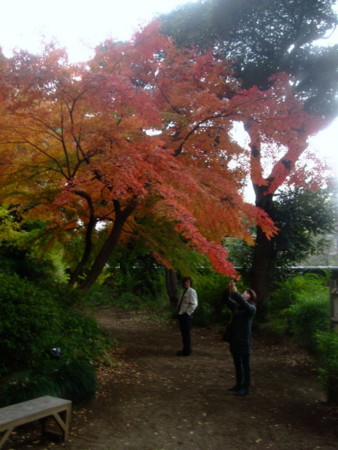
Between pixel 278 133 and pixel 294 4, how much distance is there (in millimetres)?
4053

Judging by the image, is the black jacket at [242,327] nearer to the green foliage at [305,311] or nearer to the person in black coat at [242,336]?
the person in black coat at [242,336]

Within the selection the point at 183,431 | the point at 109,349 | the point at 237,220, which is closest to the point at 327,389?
the point at 183,431

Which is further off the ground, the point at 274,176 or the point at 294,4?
the point at 294,4

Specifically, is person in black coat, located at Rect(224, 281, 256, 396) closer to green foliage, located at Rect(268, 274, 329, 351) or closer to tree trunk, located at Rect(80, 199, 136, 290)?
green foliage, located at Rect(268, 274, 329, 351)

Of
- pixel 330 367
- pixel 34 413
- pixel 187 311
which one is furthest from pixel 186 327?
pixel 34 413

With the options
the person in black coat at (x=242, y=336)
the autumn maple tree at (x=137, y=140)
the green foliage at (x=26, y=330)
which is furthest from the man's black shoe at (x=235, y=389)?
the green foliage at (x=26, y=330)

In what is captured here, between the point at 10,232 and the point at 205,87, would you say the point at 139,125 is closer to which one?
the point at 205,87

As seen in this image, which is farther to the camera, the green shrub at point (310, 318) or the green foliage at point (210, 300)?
the green foliage at point (210, 300)

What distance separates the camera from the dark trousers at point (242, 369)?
20.5 ft

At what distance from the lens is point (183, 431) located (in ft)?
16.0

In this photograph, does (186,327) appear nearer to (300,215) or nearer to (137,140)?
(137,140)

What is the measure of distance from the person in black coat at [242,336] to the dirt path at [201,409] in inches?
9.7

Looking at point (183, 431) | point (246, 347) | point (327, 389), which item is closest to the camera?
point (183, 431)

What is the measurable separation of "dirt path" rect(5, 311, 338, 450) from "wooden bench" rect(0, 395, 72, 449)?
0.81 feet
